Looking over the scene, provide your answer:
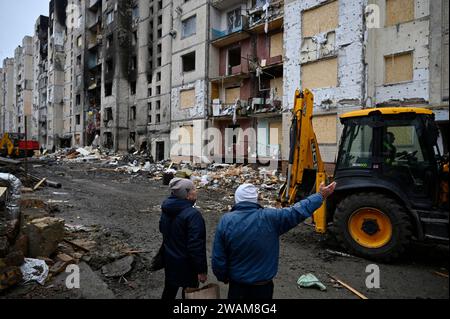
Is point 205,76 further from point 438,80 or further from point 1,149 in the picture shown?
point 1,149

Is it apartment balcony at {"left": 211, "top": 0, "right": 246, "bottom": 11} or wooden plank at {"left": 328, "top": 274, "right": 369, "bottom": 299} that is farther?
apartment balcony at {"left": 211, "top": 0, "right": 246, "bottom": 11}

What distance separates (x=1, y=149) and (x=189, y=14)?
19135 millimetres

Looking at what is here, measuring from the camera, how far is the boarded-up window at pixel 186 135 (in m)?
25.6

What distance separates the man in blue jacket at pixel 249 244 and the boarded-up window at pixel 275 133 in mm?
17473

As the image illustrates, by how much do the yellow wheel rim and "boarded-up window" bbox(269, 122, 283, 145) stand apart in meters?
14.9

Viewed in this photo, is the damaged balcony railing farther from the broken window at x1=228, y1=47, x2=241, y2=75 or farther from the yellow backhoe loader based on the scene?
the yellow backhoe loader

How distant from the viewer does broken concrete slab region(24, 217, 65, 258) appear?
4641 millimetres

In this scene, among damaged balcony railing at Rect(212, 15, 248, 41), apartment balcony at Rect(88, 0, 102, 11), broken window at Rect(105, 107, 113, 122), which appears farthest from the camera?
apartment balcony at Rect(88, 0, 102, 11)

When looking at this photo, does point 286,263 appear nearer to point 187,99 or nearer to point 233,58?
point 233,58

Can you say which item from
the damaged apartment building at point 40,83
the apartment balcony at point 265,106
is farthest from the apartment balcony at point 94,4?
the apartment balcony at point 265,106

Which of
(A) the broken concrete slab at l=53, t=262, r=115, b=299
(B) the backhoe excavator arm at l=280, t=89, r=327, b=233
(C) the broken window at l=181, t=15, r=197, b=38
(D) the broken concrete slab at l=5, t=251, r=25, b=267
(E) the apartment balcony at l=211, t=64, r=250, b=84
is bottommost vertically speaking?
A: (A) the broken concrete slab at l=53, t=262, r=115, b=299

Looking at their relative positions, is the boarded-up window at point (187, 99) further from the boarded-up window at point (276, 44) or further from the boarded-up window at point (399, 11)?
the boarded-up window at point (399, 11)

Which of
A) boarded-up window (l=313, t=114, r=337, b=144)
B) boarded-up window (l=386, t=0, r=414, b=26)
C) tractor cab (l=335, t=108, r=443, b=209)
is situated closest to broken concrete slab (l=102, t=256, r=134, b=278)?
tractor cab (l=335, t=108, r=443, b=209)

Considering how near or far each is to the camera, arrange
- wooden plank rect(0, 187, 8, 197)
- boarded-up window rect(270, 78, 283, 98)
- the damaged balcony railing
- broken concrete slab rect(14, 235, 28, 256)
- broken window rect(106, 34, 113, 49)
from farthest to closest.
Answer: broken window rect(106, 34, 113, 49), the damaged balcony railing, boarded-up window rect(270, 78, 283, 98), wooden plank rect(0, 187, 8, 197), broken concrete slab rect(14, 235, 28, 256)
